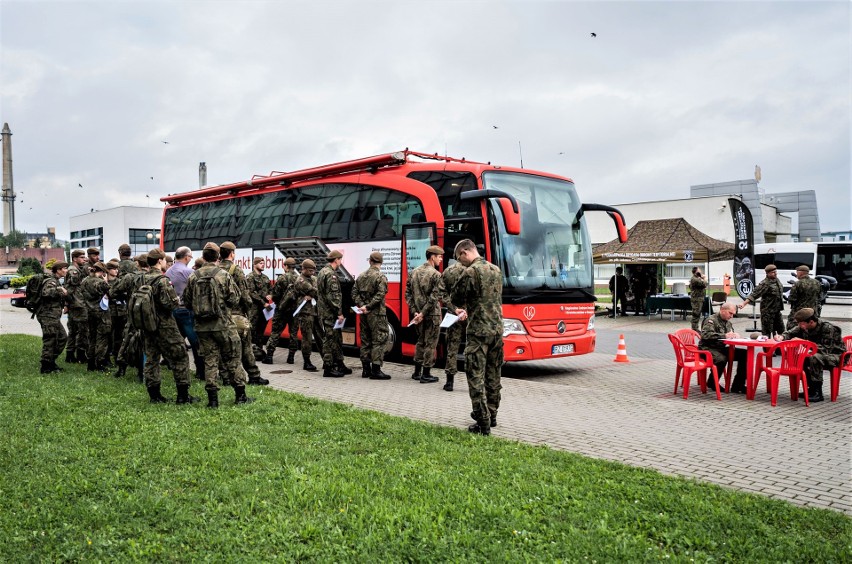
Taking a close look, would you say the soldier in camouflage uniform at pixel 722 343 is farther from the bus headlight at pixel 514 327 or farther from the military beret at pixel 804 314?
the bus headlight at pixel 514 327

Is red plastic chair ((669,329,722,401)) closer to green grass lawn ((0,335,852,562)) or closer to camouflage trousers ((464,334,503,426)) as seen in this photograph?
camouflage trousers ((464,334,503,426))

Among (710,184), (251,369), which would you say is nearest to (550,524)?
(251,369)

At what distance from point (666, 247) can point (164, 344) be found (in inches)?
756

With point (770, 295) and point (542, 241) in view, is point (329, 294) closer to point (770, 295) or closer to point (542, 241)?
point (542, 241)

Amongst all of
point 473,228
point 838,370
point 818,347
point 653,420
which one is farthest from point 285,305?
point 838,370

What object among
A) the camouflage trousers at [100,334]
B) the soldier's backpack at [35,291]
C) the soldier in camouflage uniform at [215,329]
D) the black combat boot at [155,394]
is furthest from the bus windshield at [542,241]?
the soldier's backpack at [35,291]

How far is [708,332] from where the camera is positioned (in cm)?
948

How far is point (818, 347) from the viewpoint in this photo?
8.91m

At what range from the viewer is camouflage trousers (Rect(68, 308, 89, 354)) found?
11266 mm

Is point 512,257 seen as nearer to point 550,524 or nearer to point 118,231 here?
point 550,524

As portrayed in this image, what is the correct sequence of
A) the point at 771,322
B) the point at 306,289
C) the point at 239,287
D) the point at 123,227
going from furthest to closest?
the point at 123,227 → the point at 771,322 → the point at 306,289 → the point at 239,287

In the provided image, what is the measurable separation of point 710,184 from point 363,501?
8678cm

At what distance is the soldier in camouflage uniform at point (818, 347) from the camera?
873 cm

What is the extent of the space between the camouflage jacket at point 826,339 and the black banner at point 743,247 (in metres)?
12.7
